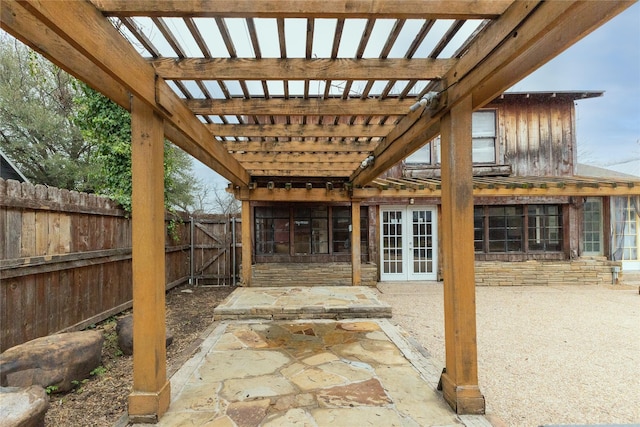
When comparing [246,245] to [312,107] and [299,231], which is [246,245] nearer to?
[299,231]

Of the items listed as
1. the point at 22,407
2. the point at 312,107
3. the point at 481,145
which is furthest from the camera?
the point at 481,145

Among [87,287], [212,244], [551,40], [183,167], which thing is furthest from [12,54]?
[551,40]

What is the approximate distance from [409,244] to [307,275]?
2836mm

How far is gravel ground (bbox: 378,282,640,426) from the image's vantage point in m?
2.49

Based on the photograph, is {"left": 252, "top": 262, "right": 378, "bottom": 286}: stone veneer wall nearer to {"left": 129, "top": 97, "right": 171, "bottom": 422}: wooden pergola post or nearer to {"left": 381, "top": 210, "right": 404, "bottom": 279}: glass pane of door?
{"left": 381, "top": 210, "right": 404, "bottom": 279}: glass pane of door

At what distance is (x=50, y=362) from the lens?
2.79 meters

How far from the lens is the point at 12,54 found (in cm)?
895

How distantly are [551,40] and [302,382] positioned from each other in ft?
9.37

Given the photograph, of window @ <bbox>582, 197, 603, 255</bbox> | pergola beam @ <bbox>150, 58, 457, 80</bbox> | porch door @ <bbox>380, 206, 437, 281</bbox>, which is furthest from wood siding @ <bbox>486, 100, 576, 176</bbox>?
pergola beam @ <bbox>150, 58, 457, 80</bbox>

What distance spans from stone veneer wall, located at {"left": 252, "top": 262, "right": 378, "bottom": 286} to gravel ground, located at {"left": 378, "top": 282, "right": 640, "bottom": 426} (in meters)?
0.94

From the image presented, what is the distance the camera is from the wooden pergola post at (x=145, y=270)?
81.6 inches

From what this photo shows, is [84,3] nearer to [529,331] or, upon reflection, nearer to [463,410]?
[463,410]

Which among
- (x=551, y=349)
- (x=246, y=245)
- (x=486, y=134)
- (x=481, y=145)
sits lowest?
(x=551, y=349)

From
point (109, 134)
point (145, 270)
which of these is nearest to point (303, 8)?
point (145, 270)
